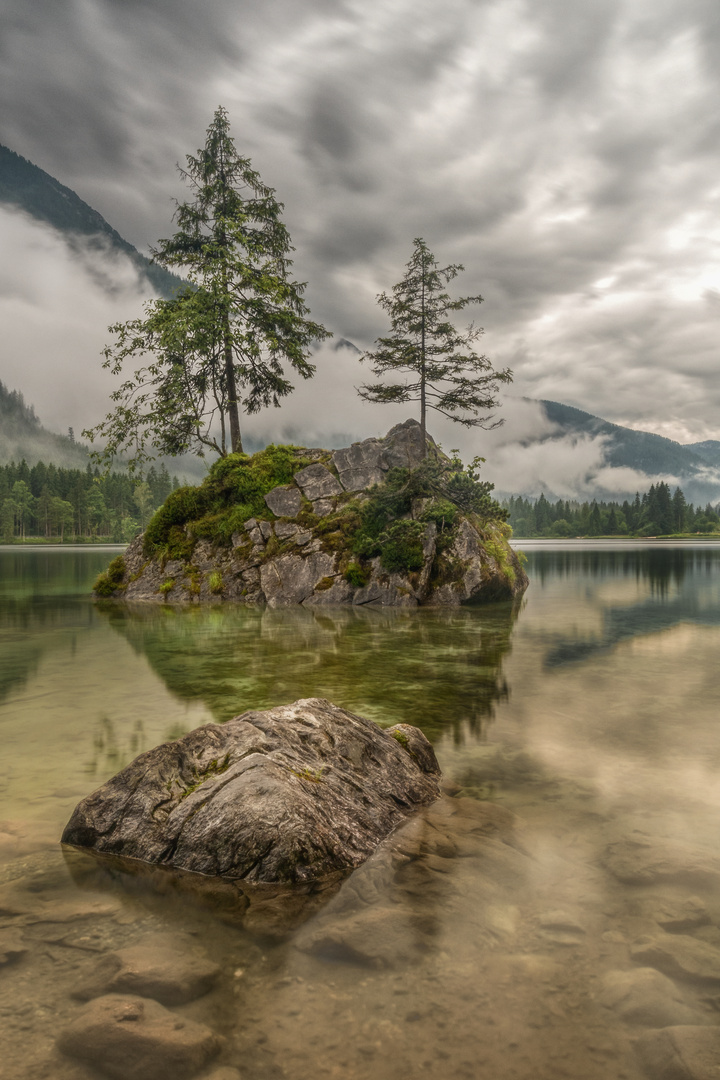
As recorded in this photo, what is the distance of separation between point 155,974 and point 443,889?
193 centimetres

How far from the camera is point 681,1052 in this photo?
281 cm

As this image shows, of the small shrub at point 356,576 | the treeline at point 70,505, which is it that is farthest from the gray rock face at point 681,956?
the treeline at point 70,505

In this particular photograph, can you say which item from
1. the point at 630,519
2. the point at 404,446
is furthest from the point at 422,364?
the point at 630,519

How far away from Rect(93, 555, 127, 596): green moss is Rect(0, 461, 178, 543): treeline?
9887cm

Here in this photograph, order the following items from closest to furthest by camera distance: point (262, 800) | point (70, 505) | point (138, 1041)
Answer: point (138, 1041)
point (262, 800)
point (70, 505)

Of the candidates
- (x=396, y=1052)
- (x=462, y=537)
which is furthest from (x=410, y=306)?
(x=396, y=1052)

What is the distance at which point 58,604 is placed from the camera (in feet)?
75.8

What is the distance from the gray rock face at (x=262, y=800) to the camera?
439cm

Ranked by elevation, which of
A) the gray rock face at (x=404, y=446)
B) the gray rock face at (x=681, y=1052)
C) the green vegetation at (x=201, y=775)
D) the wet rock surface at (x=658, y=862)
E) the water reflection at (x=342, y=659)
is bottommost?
the water reflection at (x=342, y=659)

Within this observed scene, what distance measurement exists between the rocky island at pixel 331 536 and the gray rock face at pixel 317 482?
0.05m

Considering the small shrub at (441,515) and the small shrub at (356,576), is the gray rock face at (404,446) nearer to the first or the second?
the small shrub at (441,515)

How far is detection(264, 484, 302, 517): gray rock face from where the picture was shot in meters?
26.7

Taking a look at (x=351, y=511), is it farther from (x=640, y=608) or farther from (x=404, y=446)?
(x=640, y=608)

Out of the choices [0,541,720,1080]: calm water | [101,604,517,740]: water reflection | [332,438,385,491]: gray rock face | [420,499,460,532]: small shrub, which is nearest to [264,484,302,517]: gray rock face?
[332,438,385,491]: gray rock face
